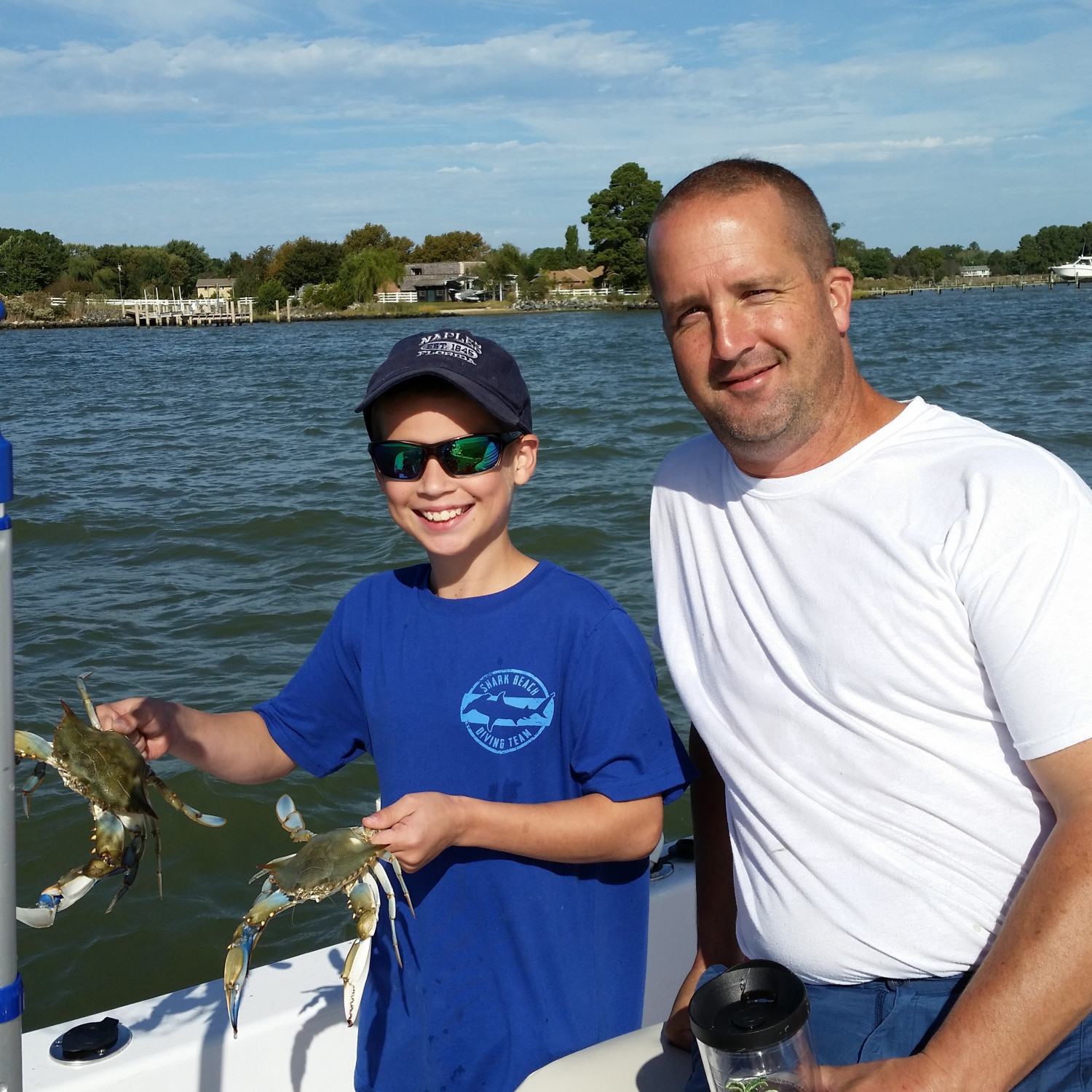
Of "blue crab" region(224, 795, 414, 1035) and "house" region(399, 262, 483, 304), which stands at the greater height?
"house" region(399, 262, 483, 304)

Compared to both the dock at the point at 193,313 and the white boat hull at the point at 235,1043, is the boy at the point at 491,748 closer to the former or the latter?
the white boat hull at the point at 235,1043

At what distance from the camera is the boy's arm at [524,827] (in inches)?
72.6

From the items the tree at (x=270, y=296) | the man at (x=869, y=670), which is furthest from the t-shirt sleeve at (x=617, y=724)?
the tree at (x=270, y=296)

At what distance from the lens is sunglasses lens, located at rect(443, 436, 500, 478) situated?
2207mm

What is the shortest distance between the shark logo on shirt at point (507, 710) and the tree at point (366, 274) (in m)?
105

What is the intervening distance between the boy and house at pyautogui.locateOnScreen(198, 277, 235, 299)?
368 ft

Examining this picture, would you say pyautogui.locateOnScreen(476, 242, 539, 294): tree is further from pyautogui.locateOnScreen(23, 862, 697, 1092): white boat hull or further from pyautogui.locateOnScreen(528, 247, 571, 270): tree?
pyautogui.locateOnScreen(23, 862, 697, 1092): white boat hull

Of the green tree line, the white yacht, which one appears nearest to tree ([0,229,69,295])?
the green tree line

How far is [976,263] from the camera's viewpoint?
558ft

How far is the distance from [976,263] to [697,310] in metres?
184

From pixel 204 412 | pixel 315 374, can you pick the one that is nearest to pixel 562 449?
pixel 204 412

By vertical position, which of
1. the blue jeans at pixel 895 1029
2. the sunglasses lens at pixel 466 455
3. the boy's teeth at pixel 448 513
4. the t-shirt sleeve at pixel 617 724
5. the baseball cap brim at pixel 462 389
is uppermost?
the baseball cap brim at pixel 462 389

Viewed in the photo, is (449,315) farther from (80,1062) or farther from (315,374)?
(80,1062)

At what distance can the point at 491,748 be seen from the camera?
2139 millimetres
